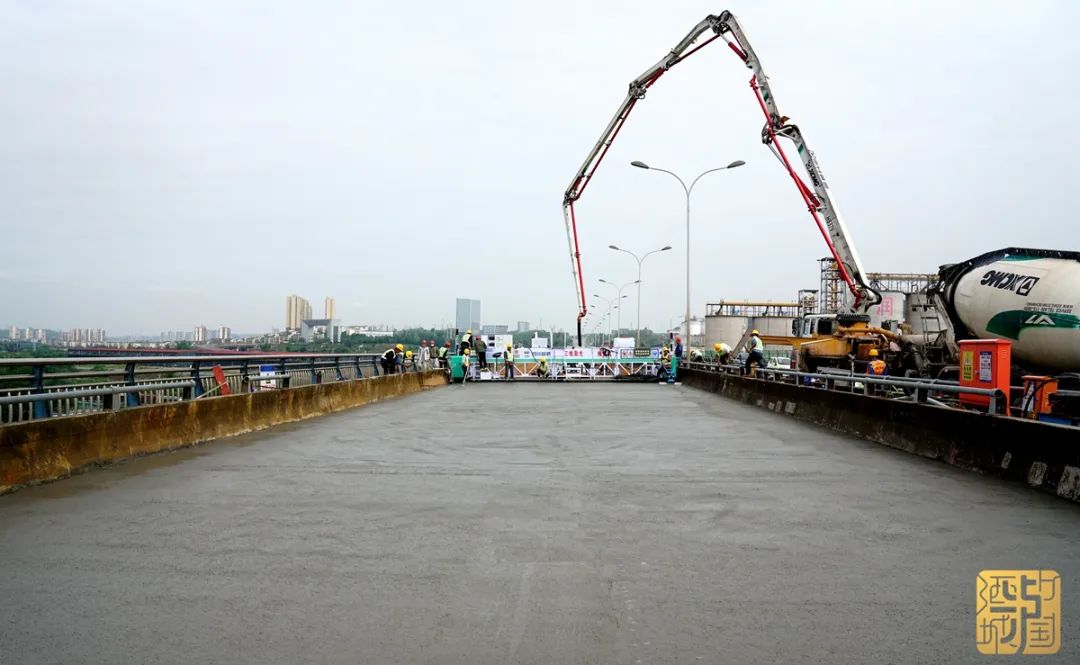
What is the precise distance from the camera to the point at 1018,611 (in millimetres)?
4535

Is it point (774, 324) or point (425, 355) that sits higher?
point (774, 324)

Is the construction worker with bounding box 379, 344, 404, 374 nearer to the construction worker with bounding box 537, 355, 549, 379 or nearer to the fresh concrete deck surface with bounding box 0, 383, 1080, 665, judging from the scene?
the construction worker with bounding box 537, 355, 549, 379

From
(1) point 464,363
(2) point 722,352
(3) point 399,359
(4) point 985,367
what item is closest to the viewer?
(4) point 985,367

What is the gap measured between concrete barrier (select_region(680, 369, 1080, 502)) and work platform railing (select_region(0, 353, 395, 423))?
32.4 feet

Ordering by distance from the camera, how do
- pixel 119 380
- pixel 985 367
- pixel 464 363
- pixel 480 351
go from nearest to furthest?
pixel 985 367 < pixel 119 380 < pixel 464 363 < pixel 480 351

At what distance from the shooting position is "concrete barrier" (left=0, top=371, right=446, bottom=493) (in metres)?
7.83

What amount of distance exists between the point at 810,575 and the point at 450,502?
134 inches

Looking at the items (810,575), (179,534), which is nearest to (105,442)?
(179,534)

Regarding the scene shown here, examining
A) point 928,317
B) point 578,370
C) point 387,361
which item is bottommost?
point 578,370

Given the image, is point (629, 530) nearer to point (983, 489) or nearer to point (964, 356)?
point (983, 489)

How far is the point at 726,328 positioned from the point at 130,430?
81712mm

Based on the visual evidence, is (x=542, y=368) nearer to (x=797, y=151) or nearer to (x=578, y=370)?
(x=578, y=370)

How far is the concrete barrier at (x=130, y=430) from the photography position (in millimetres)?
7828

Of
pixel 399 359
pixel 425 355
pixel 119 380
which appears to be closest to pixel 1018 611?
pixel 119 380
